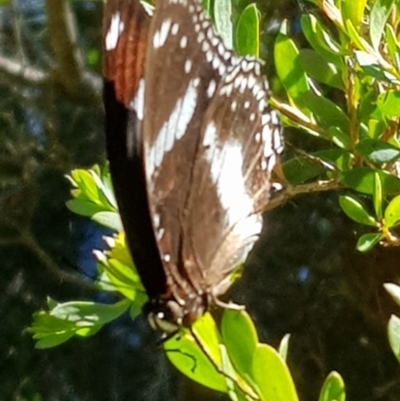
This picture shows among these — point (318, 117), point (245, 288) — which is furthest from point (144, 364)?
point (318, 117)

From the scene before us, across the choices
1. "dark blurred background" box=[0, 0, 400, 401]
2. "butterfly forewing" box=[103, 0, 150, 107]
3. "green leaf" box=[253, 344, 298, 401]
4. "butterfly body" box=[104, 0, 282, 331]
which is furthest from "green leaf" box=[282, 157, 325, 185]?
"dark blurred background" box=[0, 0, 400, 401]

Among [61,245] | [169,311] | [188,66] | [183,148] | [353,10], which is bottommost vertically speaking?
[61,245]

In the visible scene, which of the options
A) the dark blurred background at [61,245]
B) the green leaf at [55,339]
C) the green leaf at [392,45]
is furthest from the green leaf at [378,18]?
the dark blurred background at [61,245]

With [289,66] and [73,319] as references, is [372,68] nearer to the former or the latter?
[289,66]

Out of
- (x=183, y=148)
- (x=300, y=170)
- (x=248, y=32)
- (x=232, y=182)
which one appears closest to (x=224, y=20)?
(x=248, y=32)

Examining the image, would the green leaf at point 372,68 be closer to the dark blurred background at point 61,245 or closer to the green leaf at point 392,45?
the green leaf at point 392,45

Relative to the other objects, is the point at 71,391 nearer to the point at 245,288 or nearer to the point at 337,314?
the point at 245,288

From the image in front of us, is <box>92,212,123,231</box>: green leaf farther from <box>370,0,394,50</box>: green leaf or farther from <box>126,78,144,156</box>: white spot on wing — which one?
<box>370,0,394,50</box>: green leaf
